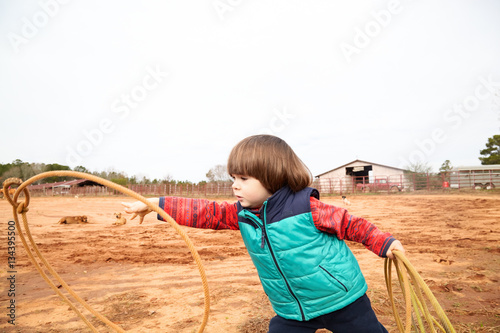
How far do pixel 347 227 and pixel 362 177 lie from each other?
1483 inches

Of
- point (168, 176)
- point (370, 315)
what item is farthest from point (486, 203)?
point (168, 176)

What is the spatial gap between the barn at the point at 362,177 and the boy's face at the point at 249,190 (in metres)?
26.0

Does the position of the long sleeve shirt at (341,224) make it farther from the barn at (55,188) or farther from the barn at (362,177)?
the barn at (55,188)

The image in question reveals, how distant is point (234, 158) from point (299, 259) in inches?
29.4

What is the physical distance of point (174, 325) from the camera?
3184 mm

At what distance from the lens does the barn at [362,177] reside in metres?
28.3

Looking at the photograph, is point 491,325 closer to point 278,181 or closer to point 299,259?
point 299,259

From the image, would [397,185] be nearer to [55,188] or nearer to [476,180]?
[476,180]

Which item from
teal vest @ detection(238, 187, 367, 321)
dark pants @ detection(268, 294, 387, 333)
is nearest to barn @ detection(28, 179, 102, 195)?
teal vest @ detection(238, 187, 367, 321)

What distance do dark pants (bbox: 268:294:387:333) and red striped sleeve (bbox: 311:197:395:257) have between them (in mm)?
350

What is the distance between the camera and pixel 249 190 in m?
2.02

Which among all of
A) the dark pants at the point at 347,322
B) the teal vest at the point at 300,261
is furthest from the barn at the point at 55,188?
the dark pants at the point at 347,322

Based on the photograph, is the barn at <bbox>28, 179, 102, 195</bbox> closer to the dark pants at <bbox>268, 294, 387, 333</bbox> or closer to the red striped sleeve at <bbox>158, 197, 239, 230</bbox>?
the red striped sleeve at <bbox>158, 197, 239, 230</bbox>

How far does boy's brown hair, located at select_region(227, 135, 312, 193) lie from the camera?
6.60ft
